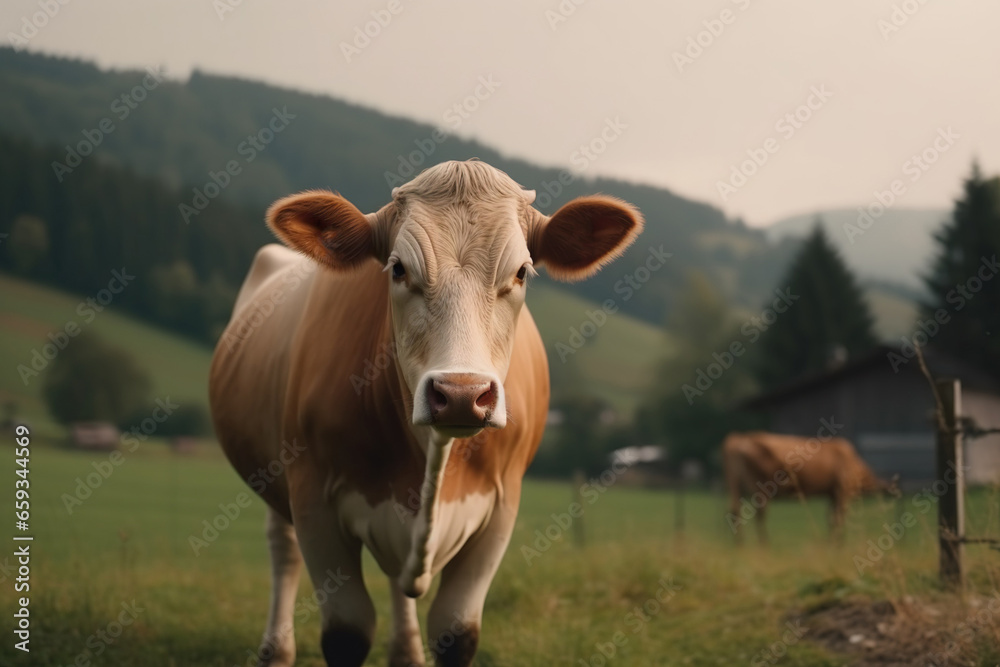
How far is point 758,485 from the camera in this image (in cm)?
1705

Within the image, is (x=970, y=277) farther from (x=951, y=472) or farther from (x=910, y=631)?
(x=910, y=631)

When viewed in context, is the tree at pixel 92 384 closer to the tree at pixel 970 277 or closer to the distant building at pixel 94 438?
the distant building at pixel 94 438

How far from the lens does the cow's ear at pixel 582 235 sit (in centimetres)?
379

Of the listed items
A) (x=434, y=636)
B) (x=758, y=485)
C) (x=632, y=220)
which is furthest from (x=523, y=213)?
(x=758, y=485)

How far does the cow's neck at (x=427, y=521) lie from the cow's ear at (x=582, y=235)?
2.87ft

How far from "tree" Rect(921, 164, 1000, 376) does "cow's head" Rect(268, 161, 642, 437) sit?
100ft

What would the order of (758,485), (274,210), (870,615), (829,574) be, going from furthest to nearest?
(758,485)
(829,574)
(870,615)
(274,210)

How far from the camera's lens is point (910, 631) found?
5.11 meters

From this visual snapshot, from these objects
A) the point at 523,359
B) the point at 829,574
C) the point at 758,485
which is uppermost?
the point at 523,359

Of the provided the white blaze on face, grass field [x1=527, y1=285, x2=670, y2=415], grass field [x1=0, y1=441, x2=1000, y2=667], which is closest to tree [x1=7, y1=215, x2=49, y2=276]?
grass field [x1=527, y1=285, x2=670, y2=415]

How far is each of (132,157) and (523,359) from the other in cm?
11953

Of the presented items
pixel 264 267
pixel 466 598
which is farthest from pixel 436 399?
pixel 264 267

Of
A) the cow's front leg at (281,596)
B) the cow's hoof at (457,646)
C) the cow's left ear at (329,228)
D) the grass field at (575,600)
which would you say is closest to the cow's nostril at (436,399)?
the cow's left ear at (329,228)

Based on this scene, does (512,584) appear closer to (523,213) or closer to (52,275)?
(523,213)
